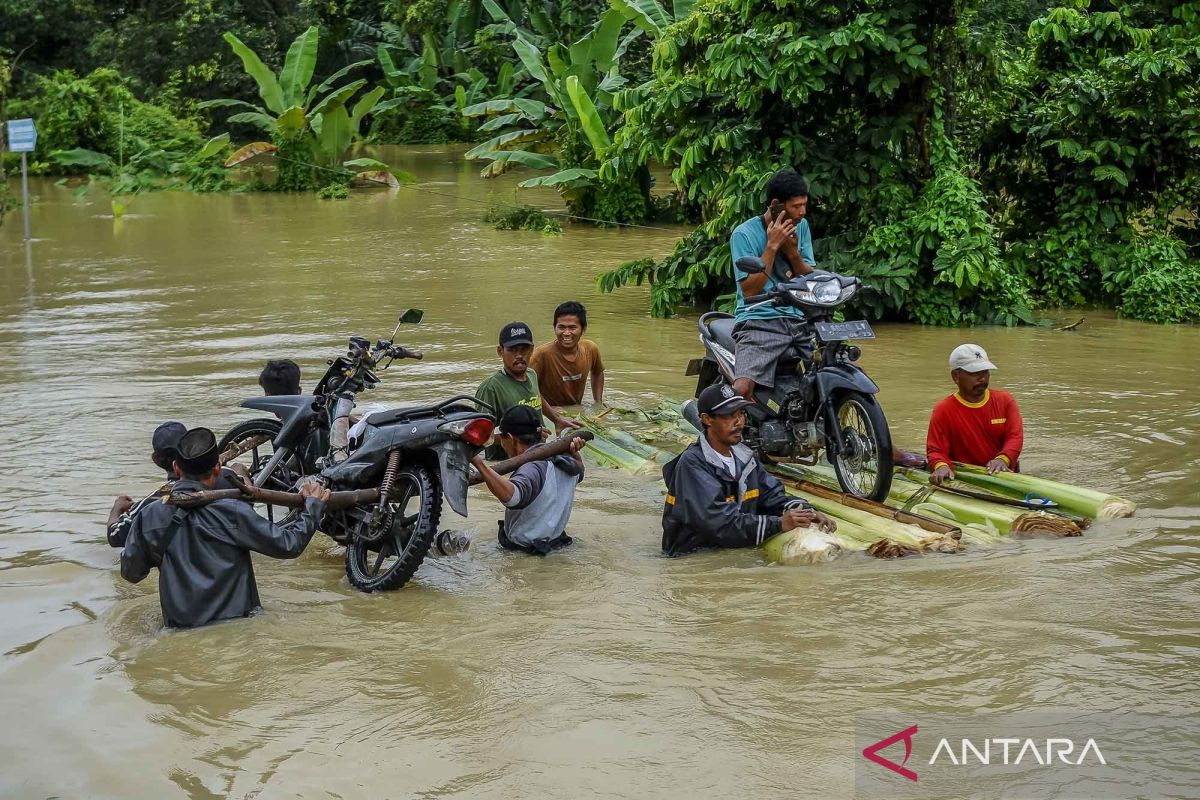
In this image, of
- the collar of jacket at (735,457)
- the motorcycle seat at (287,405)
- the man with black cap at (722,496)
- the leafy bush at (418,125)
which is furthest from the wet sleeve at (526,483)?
the leafy bush at (418,125)

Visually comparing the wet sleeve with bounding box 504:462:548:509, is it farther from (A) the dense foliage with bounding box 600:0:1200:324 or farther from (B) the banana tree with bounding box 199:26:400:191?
(B) the banana tree with bounding box 199:26:400:191


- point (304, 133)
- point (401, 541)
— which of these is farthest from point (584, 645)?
point (304, 133)

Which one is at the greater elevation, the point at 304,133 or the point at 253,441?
the point at 304,133

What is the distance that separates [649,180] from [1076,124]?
970 centimetres

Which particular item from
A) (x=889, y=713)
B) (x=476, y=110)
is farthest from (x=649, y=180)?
(x=889, y=713)

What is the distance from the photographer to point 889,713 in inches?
179

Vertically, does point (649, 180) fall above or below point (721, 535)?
above

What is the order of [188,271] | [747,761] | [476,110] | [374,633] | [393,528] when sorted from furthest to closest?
[476,110] → [188,271] → [393,528] → [374,633] → [747,761]

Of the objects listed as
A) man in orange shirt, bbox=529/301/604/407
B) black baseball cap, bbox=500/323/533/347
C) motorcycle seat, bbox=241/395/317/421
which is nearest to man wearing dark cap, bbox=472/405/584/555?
black baseball cap, bbox=500/323/533/347

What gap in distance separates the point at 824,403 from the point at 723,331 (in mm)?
1187

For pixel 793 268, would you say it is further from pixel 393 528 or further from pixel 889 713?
pixel 889 713

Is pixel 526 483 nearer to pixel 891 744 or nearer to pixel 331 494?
pixel 331 494

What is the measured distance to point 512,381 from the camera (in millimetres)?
7805

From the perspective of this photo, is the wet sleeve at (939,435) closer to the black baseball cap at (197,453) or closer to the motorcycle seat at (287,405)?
the motorcycle seat at (287,405)
